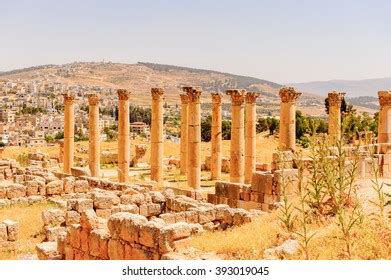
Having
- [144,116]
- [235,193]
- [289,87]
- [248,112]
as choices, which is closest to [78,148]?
[248,112]

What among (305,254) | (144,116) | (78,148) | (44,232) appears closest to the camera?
(305,254)

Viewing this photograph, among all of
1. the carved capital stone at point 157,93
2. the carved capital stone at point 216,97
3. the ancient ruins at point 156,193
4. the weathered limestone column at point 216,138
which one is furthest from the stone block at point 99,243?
the carved capital stone at point 216,97

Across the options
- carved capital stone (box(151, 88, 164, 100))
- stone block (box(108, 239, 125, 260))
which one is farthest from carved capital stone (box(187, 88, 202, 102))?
stone block (box(108, 239, 125, 260))

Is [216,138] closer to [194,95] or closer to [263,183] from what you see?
[194,95]

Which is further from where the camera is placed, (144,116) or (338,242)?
(144,116)

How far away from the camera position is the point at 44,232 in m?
17.7

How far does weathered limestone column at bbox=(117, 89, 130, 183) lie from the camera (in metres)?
30.2

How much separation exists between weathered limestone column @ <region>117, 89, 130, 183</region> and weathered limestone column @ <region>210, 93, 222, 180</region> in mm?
5300

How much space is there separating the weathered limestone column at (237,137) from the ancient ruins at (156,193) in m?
0.05

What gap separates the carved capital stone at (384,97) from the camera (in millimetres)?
25891

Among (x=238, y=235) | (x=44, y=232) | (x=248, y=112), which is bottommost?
(x=44, y=232)

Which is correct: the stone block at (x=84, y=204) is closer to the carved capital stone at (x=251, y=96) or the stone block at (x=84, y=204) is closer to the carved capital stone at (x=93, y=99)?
the carved capital stone at (x=93, y=99)

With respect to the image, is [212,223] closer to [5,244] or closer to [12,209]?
[5,244]
